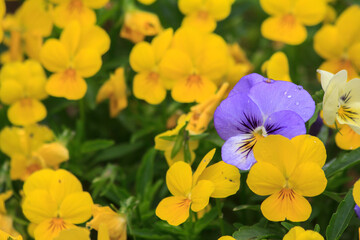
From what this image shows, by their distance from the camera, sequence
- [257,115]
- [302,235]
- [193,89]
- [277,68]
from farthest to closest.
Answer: [193,89] < [277,68] < [257,115] < [302,235]

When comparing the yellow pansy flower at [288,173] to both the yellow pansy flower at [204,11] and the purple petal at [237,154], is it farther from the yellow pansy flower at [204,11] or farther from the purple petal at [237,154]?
the yellow pansy flower at [204,11]

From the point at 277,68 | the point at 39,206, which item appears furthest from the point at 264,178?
the point at 39,206

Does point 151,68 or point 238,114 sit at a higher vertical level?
point 238,114

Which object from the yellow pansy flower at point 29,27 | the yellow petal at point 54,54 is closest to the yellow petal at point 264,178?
the yellow petal at point 54,54

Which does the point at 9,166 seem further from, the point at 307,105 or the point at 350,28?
the point at 350,28

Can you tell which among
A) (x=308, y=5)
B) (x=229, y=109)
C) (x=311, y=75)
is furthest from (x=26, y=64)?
(x=311, y=75)

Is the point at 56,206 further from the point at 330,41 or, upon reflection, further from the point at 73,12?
the point at 330,41
